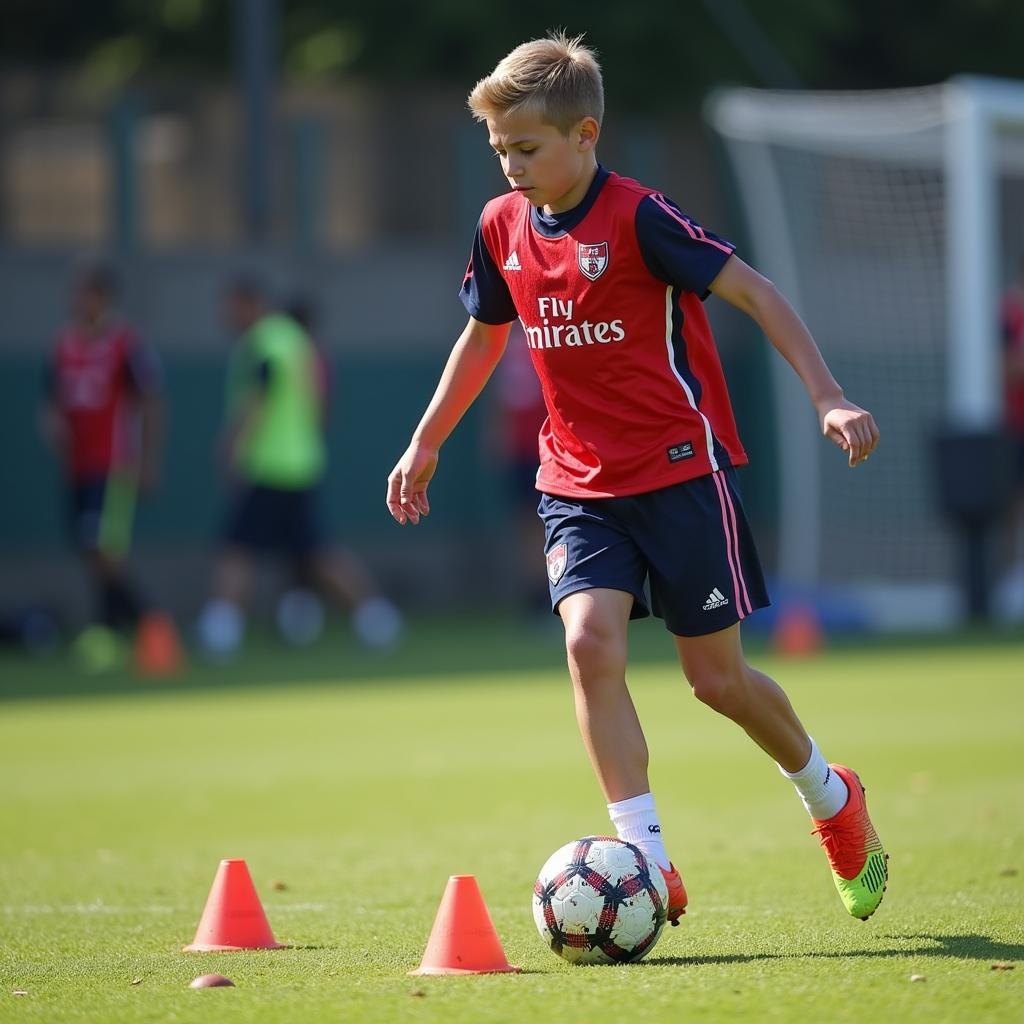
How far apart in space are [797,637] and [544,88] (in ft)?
31.2

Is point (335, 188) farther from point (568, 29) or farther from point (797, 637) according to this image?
point (797, 637)

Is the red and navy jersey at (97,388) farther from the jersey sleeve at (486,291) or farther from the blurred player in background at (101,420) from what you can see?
the jersey sleeve at (486,291)

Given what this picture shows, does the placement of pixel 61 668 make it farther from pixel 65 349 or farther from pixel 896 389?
pixel 896 389

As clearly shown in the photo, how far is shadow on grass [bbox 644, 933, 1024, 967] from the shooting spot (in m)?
5.00

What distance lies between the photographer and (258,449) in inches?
613

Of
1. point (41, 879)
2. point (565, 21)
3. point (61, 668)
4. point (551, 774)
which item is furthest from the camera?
point (565, 21)

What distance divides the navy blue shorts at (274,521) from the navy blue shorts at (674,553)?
1022 cm

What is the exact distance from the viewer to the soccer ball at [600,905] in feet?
16.4

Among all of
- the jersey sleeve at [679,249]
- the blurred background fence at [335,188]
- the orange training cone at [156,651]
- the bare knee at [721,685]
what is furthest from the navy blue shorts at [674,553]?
the blurred background fence at [335,188]

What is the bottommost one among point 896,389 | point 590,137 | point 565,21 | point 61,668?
point 61,668

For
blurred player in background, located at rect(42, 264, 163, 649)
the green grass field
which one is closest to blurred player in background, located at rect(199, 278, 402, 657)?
blurred player in background, located at rect(42, 264, 163, 649)

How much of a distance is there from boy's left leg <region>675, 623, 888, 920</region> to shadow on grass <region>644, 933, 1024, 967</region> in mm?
418

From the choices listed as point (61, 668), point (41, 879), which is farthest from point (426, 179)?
point (41, 879)

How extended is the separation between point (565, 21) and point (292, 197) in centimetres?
412
